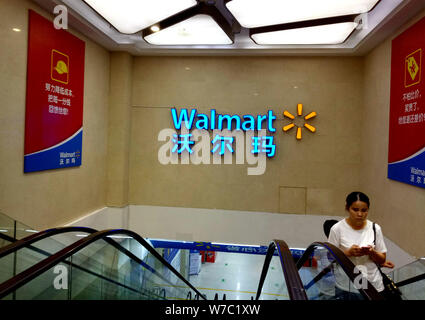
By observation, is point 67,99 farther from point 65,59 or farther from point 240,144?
point 240,144

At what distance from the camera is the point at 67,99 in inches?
203

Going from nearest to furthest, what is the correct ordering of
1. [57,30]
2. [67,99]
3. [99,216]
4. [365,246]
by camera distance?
[365,246], [57,30], [67,99], [99,216]

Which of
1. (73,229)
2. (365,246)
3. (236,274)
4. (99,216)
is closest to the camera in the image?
(365,246)

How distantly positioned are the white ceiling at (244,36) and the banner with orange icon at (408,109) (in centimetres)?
34

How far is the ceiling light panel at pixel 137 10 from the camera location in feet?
13.8

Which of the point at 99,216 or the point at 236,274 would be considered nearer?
the point at 99,216

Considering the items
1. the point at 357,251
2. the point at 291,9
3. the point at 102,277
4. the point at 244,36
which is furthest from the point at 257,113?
the point at 102,277

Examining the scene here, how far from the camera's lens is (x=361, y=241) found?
8.21 feet

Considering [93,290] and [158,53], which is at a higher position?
[158,53]

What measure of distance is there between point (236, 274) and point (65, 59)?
6833 mm

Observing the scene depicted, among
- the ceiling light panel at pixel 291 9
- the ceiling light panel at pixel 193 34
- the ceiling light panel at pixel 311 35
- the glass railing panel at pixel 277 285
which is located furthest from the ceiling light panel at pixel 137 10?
the glass railing panel at pixel 277 285

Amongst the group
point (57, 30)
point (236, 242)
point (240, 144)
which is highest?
point (57, 30)

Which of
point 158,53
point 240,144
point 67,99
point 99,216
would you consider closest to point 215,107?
point 240,144

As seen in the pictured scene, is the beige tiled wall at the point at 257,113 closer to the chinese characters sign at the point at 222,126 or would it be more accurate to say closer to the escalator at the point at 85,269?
the chinese characters sign at the point at 222,126
